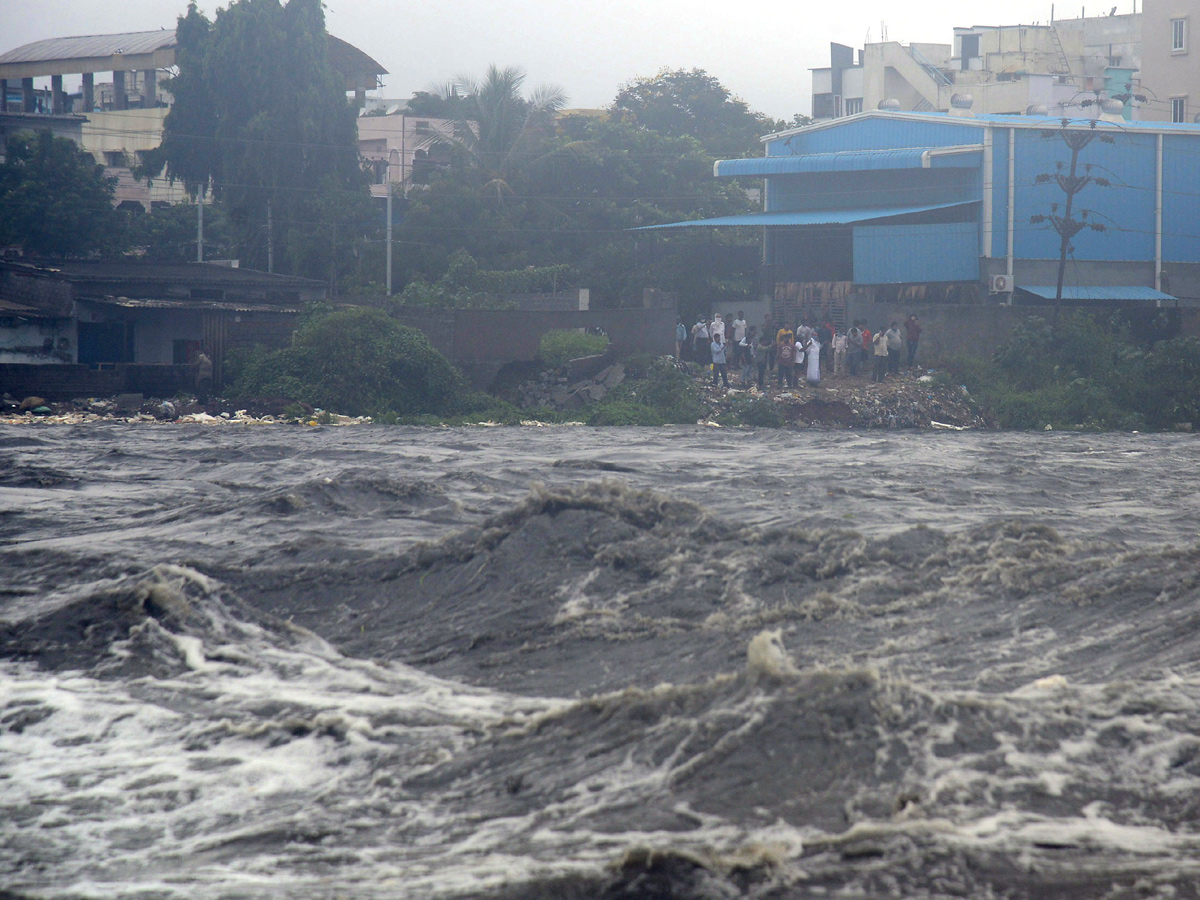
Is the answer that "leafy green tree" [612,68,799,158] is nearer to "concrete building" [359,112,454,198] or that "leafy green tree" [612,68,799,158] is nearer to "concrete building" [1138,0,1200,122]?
"concrete building" [359,112,454,198]

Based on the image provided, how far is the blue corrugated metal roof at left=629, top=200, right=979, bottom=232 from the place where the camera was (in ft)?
90.8

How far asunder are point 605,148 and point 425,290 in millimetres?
8775

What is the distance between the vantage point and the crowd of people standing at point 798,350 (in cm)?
2491

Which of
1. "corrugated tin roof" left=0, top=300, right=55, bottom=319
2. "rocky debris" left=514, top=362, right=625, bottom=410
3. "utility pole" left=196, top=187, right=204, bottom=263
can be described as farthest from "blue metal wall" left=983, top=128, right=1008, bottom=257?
"utility pole" left=196, top=187, right=204, bottom=263

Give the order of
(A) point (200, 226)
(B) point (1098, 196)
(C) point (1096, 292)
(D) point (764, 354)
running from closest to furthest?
(D) point (764, 354)
(C) point (1096, 292)
(B) point (1098, 196)
(A) point (200, 226)

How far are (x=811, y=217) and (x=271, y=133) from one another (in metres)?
15.5

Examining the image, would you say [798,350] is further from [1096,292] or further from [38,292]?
[38,292]

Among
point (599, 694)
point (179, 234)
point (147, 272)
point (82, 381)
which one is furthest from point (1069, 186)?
point (179, 234)

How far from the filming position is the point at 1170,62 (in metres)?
40.0

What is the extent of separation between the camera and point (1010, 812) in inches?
201

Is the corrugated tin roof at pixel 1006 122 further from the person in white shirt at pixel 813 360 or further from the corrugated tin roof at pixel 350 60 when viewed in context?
the corrugated tin roof at pixel 350 60

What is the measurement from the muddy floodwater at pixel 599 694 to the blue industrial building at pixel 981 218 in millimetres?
14363

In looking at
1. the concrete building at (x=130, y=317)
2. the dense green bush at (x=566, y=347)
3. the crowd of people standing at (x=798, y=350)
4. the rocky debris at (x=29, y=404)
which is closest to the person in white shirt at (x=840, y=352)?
the crowd of people standing at (x=798, y=350)

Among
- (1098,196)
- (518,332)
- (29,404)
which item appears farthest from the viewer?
(1098,196)
